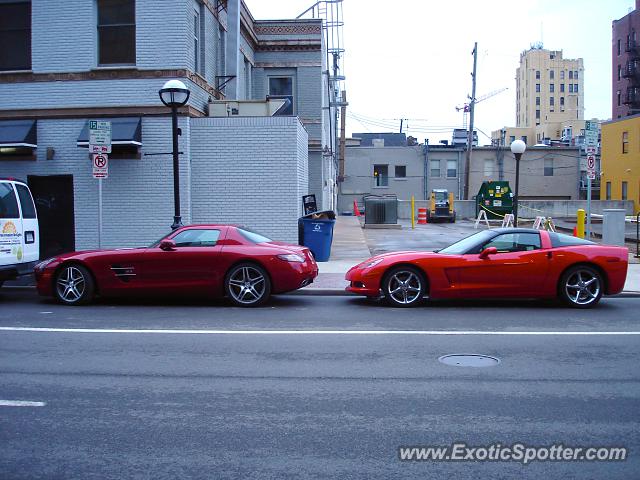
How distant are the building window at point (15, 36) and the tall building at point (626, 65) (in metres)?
60.8

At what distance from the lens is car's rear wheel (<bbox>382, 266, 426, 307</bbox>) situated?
10.5 m

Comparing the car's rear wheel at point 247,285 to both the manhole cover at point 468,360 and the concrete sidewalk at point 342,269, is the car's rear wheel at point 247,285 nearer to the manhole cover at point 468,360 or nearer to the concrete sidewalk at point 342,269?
the concrete sidewalk at point 342,269

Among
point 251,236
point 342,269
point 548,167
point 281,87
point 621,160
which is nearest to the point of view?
point 251,236

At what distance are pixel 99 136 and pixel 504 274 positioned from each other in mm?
8014

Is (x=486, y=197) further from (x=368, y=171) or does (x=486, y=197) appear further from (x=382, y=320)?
(x=382, y=320)

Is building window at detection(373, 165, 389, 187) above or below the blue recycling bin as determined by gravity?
above

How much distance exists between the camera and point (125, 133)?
51.2 ft

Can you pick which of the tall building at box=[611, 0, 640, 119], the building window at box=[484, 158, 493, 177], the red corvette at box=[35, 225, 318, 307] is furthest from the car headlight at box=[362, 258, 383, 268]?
the tall building at box=[611, 0, 640, 119]

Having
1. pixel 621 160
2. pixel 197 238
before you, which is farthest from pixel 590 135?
pixel 621 160

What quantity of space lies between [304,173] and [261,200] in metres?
2.50

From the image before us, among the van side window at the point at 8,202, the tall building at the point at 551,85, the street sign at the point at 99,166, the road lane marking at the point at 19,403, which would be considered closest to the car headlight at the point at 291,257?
the street sign at the point at 99,166

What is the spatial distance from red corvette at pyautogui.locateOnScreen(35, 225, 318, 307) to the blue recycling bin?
5.17 meters

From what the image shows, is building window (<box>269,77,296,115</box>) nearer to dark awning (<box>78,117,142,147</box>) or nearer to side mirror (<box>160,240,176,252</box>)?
dark awning (<box>78,117,142,147</box>)

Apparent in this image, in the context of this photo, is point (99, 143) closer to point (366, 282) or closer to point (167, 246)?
point (167, 246)
